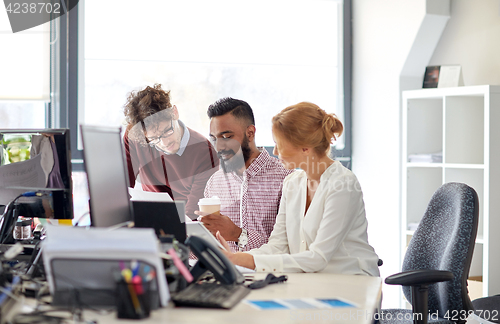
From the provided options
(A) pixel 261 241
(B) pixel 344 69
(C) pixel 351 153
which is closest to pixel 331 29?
(B) pixel 344 69

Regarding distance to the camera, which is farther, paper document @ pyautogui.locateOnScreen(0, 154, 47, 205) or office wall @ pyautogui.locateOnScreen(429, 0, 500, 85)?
office wall @ pyautogui.locateOnScreen(429, 0, 500, 85)

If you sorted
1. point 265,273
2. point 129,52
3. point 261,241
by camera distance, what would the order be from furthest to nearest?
point 129,52, point 261,241, point 265,273

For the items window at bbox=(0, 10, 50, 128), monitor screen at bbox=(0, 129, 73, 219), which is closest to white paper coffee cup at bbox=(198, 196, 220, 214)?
monitor screen at bbox=(0, 129, 73, 219)

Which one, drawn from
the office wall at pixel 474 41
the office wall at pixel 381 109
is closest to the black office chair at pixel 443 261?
the office wall at pixel 381 109

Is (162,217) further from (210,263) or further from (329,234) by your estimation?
(329,234)

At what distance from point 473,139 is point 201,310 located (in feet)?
7.95

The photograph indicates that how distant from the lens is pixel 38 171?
1746 mm

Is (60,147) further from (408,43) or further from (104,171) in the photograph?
(408,43)

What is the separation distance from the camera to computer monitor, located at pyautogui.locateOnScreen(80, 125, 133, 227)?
3.96 feet

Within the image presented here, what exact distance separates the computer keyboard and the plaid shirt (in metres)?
0.86

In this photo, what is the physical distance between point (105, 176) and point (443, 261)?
1.26 m

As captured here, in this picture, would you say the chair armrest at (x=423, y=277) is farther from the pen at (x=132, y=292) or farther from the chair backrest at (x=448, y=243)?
the pen at (x=132, y=292)

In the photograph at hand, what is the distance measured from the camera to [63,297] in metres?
1.16

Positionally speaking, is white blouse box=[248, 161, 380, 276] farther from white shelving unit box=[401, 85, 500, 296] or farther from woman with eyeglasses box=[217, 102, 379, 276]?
white shelving unit box=[401, 85, 500, 296]
